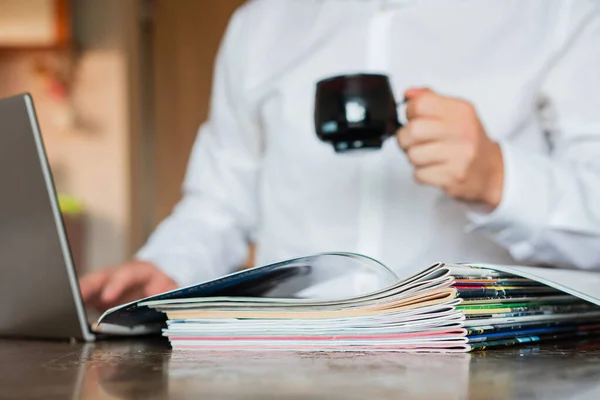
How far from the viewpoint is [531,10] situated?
1103 mm

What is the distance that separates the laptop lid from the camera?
25.0 inches

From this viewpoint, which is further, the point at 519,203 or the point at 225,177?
the point at 225,177

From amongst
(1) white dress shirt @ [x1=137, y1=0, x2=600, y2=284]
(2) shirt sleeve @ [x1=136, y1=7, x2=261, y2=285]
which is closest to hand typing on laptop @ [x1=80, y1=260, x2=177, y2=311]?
(1) white dress shirt @ [x1=137, y1=0, x2=600, y2=284]

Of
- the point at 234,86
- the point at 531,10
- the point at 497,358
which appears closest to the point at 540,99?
the point at 531,10

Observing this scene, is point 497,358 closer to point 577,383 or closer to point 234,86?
point 577,383

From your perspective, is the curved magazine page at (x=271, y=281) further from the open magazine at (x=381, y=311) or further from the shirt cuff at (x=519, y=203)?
the shirt cuff at (x=519, y=203)

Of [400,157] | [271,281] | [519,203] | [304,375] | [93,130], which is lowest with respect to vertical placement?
[304,375]

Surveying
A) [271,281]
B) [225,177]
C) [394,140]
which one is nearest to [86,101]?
[225,177]

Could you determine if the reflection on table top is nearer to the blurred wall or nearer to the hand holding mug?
the hand holding mug

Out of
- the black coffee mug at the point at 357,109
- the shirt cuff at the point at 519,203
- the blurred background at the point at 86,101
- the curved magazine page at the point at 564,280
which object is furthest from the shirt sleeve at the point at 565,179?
the blurred background at the point at 86,101

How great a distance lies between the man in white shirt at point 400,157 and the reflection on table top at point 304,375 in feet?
1.17

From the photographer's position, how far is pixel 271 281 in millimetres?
640

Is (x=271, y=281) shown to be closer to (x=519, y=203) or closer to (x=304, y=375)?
(x=304, y=375)

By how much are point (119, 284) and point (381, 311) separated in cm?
49
